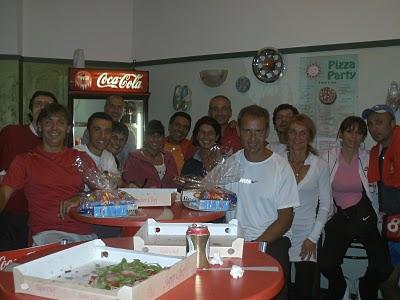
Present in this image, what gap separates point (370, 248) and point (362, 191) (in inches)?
19.4

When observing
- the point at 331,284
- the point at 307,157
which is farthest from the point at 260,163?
the point at 331,284

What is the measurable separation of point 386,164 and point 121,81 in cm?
379

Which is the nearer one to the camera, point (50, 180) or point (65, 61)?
point (50, 180)

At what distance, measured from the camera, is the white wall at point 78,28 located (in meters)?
7.33

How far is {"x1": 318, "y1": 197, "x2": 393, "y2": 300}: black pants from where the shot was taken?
14.2 ft

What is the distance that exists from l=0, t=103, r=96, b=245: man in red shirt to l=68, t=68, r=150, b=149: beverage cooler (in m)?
3.14

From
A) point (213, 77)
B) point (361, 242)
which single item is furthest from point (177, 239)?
point (213, 77)

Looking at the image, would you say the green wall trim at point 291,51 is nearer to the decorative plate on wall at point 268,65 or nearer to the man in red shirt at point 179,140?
the decorative plate on wall at point 268,65

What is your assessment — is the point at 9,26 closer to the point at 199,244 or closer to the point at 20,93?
the point at 20,93

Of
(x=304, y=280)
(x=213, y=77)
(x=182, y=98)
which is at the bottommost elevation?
(x=304, y=280)

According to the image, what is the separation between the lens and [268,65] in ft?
20.1

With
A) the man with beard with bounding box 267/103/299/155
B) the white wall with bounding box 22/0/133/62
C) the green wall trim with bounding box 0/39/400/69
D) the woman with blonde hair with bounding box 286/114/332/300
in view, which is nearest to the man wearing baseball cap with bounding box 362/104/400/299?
the woman with blonde hair with bounding box 286/114/332/300

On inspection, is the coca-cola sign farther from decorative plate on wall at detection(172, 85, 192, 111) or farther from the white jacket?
the white jacket

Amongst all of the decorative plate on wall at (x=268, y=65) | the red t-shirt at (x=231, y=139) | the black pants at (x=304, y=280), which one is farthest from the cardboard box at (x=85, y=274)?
the decorative plate on wall at (x=268, y=65)
